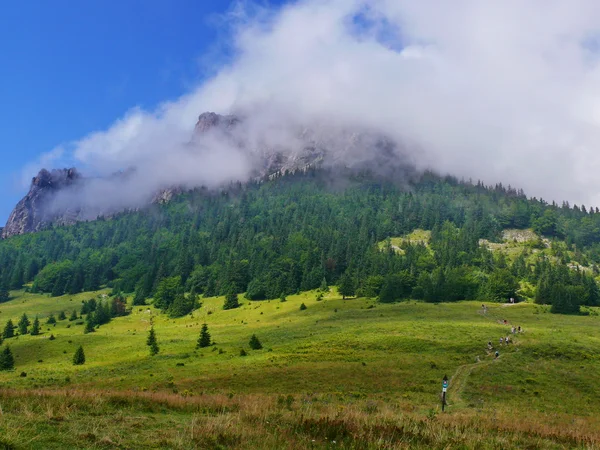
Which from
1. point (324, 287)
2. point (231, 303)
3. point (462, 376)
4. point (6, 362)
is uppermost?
point (324, 287)

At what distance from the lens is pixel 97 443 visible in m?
12.2

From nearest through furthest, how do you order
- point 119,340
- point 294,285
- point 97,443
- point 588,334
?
point 97,443 → point 588,334 → point 119,340 → point 294,285

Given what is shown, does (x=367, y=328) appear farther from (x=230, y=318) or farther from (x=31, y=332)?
(x=31, y=332)

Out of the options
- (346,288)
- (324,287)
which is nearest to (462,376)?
(346,288)

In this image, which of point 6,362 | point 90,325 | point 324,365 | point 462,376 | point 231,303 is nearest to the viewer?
point 462,376

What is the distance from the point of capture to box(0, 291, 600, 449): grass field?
46.0ft

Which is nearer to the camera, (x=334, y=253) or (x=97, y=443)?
(x=97, y=443)

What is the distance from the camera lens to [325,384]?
133 ft

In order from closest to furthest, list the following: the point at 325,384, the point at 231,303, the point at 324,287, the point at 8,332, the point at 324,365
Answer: the point at 325,384, the point at 324,365, the point at 8,332, the point at 231,303, the point at 324,287

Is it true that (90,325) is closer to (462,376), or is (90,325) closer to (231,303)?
(231,303)

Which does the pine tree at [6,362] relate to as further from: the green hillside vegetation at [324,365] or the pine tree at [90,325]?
the pine tree at [90,325]

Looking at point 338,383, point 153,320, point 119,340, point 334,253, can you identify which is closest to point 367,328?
point 338,383

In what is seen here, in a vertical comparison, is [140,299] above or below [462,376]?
above

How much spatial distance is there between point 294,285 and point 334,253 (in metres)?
33.0
